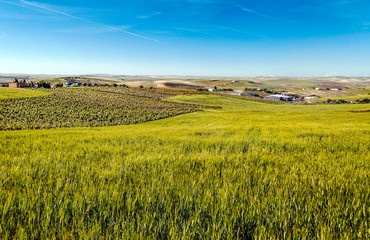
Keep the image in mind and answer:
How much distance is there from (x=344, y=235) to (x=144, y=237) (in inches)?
88.4

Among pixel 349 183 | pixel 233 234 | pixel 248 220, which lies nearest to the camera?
pixel 233 234

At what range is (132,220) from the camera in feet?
7.22

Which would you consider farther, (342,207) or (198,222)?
(342,207)

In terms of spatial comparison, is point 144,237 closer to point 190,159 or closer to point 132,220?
point 132,220

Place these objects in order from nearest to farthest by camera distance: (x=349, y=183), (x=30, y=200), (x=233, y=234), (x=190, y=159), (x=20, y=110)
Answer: (x=233, y=234) → (x=30, y=200) → (x=349, y=183) → (x=190, y=159) → (x=20, y=110)

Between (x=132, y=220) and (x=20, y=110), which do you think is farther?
(x=20, y=110)

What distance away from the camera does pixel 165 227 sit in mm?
2146

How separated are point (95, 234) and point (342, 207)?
341 cm

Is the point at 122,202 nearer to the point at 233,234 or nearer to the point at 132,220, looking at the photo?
the point at 132,220

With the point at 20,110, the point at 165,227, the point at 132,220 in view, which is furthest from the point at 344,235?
the point at 20,110

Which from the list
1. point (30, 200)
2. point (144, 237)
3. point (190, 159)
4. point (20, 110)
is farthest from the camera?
point (20, 110)

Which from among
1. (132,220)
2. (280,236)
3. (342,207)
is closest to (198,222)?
(132,220)

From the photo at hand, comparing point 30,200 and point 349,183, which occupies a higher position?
point 30,200

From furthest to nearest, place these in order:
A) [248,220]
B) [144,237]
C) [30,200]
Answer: [30,200] → [248,220] → [144,237]
